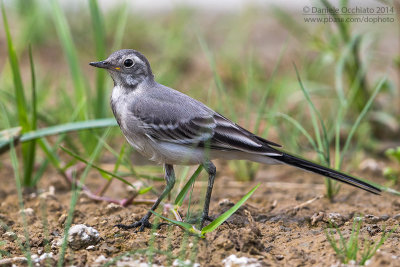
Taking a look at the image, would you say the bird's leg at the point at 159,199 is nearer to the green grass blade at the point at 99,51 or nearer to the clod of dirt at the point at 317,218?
the clod of dirt at the point at 317,218

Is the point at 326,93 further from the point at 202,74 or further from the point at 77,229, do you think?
the point at 77,229

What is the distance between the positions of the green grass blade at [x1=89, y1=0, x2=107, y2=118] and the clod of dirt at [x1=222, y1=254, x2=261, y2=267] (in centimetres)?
279

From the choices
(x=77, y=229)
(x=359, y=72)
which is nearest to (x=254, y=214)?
(x=77, y=229)

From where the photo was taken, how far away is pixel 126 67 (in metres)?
4.24

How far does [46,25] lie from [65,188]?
186 inches

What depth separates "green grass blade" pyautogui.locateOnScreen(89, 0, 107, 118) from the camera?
5.39 meters

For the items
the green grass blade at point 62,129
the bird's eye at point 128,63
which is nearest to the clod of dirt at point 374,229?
the bird's eye at point 128,63

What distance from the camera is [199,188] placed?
5.22 meters

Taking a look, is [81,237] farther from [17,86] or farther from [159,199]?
[17,86]

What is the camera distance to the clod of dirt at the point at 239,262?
10.0 ft

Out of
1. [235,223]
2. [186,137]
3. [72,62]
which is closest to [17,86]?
[72,62]

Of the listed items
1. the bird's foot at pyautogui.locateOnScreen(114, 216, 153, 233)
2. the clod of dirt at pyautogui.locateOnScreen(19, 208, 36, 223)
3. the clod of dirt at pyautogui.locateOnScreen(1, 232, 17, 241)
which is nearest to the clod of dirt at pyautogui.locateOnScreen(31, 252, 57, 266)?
the clod of dirt at pyautogui.locateOnScreen(1, 232, 17, 241)

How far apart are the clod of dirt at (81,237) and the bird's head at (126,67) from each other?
4.19ft

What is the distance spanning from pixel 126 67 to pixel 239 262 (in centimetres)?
185
